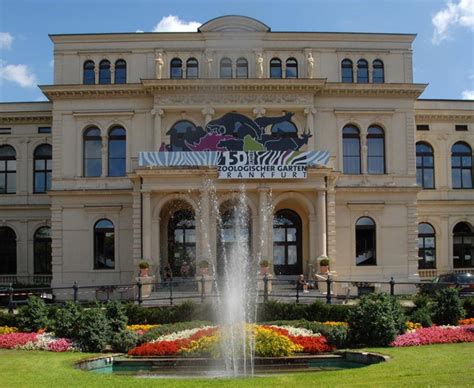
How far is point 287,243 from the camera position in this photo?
1678 inches

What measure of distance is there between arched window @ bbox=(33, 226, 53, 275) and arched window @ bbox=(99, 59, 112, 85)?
1136 centimetres

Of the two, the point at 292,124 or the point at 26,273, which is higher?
the point at 292,124

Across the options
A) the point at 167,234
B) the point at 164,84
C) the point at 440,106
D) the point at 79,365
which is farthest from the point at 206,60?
the point at 79,365

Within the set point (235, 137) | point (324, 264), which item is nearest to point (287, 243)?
point (324, 264)

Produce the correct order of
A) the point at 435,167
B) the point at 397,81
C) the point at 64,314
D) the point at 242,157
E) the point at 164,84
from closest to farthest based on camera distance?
1. the point at 64,314
2. the point at 242,157
3. the point at 164,84
4. the point at 397,81
5. the point at 435,167

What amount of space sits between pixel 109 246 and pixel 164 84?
1092 centimetres

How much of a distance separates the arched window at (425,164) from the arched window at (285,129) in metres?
10.3

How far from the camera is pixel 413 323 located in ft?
73.2

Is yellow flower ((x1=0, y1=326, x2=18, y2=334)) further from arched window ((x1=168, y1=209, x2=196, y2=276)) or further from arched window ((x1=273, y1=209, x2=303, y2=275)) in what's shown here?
arched window ((x1=273, y1=209, x2=303, y2=275))

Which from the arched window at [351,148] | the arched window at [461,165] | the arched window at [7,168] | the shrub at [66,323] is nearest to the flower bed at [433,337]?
the shrub at [66,323]

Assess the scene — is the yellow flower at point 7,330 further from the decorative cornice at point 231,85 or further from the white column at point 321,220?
the decorative cornice at point 231,85

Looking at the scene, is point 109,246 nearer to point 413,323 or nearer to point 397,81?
point 397,81

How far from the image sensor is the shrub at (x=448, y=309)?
2297 centimetres

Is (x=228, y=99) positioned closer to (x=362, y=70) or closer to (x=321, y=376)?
(x=362, y=70)
